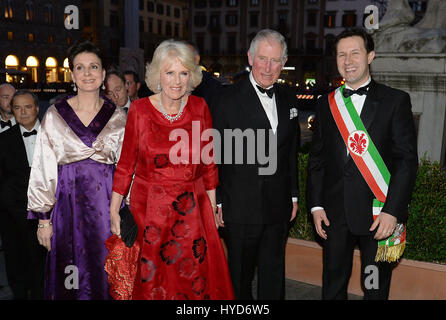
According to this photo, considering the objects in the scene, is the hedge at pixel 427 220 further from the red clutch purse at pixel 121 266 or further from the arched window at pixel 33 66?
the arched window at pixel 33 66

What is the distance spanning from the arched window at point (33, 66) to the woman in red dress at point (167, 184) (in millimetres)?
45531

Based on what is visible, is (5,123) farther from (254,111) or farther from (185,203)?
(254,111)

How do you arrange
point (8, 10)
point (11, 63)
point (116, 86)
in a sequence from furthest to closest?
1. point (11, 63)
2. point (8, 10)
3. point (116, 86)

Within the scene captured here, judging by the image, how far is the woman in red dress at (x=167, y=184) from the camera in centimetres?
286

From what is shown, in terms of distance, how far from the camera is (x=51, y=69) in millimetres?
46219

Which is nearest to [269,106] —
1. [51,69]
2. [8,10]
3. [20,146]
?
[20,146]

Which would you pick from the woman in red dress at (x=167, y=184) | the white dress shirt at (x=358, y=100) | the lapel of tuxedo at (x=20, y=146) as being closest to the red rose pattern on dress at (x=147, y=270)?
the woman in red dress at (x=167, y=184)

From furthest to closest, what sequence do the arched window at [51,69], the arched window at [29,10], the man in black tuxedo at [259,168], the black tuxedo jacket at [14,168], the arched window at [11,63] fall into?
the arched window at [51,69] < the arched window at [29,10] < the arched window at [11,63] < the black tuxedo jacket at [14,168] < the man in black tuxedo at [259,168]

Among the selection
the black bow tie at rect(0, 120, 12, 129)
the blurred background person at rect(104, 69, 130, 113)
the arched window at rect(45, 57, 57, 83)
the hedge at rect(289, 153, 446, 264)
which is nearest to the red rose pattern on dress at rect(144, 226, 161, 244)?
the hedge at rect(289, 153, 446, 264)

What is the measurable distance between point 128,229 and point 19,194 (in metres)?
1.23

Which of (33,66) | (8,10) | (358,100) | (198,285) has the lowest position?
(198,285)

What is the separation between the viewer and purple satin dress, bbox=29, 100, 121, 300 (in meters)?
3.01

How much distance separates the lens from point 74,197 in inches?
119

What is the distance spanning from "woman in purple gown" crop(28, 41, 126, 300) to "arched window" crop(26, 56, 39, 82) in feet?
148
